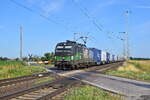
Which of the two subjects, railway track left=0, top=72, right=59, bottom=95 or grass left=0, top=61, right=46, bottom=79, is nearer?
railway track left=0, top=72, right=59, bottom=95

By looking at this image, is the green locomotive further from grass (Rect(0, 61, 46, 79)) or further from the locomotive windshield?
grass (Rect(0, 61, 46, 79))

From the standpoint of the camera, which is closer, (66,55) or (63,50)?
(66,55)

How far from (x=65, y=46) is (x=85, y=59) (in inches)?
327

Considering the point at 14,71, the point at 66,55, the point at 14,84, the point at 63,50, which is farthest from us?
the point at 63,50

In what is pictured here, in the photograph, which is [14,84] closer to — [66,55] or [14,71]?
[14,71]

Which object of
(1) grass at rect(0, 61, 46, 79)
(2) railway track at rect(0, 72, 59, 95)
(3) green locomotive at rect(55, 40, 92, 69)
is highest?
(3) green locomotive at rect(55, 40, 92, 69)

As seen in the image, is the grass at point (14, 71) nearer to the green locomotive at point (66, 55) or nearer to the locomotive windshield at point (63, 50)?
the green locomotive at point (66, 55)

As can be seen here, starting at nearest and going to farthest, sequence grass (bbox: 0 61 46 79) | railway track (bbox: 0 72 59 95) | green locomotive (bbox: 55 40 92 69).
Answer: railway track (bbox: 0 72 59 95), grass (bbox: 0 61 46 79), green locomotive (bbox: 55 40 92 69)

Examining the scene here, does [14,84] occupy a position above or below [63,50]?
below

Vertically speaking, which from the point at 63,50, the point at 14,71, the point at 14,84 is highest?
the point at 63,50

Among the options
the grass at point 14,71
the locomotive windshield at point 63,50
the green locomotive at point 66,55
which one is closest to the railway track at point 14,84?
the grass at point 14,71

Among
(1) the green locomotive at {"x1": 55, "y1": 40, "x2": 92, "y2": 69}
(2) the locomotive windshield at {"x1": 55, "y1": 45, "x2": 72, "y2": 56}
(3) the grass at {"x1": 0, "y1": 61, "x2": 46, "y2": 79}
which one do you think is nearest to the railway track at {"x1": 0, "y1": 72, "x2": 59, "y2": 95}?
(3) the grass at {"x1": 0, "y1": 61, "x2": 46, "y2": 79}

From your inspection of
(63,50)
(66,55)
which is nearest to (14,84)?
(66,55)

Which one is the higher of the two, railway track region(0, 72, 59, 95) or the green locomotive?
the green locomotive
